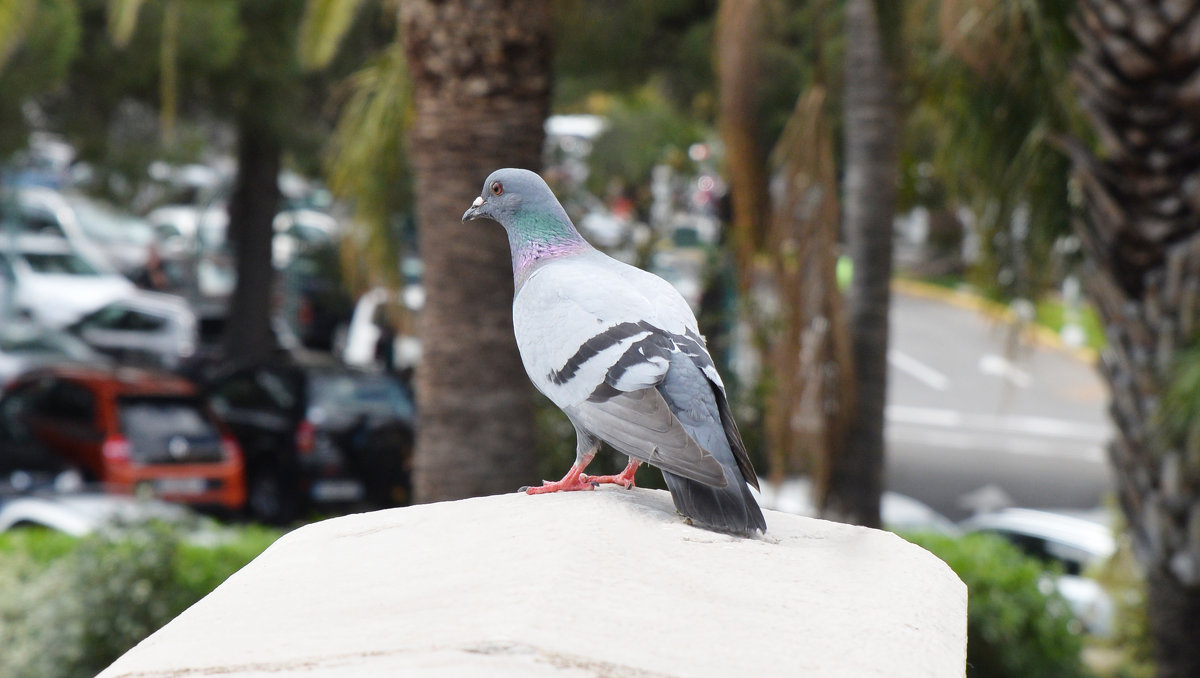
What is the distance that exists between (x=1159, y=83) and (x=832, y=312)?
1948mm

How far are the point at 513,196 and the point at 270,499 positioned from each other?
1067 cm

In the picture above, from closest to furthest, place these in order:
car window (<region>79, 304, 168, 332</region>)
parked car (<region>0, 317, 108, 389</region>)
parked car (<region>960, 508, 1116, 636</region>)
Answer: parked car (<region>960, 508, 1116, 636</region>) < parked car (<region>0, 317, 108, 389</region>) < car window (<region>79, 304, 168, 332</region>)

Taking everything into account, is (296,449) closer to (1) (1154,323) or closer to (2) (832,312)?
(2) (832,312)

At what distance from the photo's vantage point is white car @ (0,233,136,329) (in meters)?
20.9

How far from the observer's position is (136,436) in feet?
37.7

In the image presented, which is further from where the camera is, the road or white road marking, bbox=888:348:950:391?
white road marking, bbox=888:348:950:391

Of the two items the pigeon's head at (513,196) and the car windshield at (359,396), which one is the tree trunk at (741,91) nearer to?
the pigeon's head at (513,196)

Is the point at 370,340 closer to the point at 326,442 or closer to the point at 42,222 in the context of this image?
the point at 42,222

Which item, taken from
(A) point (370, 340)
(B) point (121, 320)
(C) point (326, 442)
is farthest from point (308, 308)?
(C) point (326, 442)

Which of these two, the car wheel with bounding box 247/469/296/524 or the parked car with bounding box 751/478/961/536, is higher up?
the parked car with bounding box 751/478/961/536

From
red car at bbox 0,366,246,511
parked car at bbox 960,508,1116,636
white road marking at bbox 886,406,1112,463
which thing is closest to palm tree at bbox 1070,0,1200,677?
parked car at bbox 960,508,1116,636

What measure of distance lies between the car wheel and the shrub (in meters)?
7.25

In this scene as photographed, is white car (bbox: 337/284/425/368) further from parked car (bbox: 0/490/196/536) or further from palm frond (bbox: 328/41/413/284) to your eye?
parked car (bbox: 0/490/196/536)

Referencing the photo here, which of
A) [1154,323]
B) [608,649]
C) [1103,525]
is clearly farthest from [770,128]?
[608,649]
